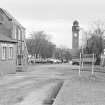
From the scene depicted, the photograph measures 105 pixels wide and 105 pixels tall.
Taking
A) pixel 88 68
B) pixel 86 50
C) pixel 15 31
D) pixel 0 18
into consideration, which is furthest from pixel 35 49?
pixel 88 68

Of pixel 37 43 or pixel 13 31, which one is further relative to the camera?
pixel 37 43

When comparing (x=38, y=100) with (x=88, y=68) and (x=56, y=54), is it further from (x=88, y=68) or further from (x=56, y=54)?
(x=56, y=54)

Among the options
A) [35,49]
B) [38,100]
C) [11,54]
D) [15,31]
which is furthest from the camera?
[35,49]

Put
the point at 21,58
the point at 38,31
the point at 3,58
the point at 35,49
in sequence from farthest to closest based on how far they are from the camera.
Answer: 1. the point at 38,31
2. the point at 35,49
3. the point at 21,58
4. the point at 3,58

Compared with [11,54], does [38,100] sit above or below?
below

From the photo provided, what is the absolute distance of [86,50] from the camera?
225 feet

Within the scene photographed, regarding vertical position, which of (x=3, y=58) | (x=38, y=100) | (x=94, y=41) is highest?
(x=94, y=41)

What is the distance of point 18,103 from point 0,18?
38.6 metres

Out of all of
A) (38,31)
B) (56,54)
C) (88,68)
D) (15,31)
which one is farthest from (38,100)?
(56,54)

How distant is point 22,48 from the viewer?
197 feet

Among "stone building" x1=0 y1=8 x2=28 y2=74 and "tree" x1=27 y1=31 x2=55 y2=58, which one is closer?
"stone building" x1=0 y1=8 x2=28 y2=74

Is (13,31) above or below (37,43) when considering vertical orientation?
above

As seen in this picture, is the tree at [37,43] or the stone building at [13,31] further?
the tree at [37,43]

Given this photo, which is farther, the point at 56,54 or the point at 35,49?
the point at 56,54
